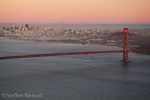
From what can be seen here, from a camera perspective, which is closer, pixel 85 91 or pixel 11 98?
pixel 11 98

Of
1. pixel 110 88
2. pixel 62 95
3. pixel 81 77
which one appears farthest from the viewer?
pixel 81 77

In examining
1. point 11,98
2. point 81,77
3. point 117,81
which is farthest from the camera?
point 81,77

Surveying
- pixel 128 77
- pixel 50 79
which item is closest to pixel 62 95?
pixel 50 79

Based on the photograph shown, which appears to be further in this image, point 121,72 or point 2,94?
point 121,72

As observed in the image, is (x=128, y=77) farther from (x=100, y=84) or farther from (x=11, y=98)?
(x=11, y=98)

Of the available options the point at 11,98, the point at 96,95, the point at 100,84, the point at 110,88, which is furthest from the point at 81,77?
the point at 11,98

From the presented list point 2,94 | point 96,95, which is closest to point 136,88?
point 96,95

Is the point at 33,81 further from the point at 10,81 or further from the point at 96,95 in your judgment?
the point at 96,95

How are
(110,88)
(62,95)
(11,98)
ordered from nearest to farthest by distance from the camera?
(11,98)
(62,95)
(110,88)

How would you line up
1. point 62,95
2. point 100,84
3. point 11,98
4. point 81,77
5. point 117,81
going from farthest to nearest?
A: point 81,77
point 117,81
point 100,84
point 62,95
point 11,98
